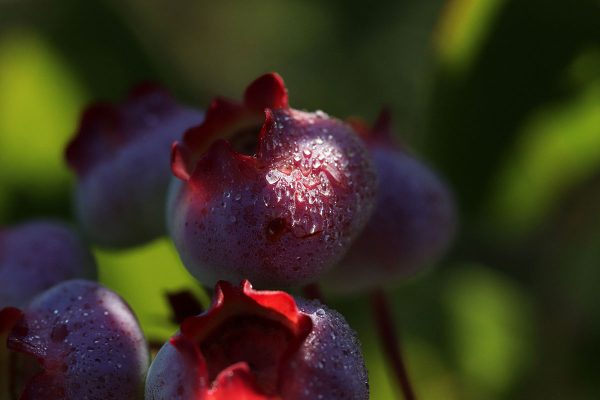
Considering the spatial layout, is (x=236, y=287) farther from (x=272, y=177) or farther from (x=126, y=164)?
(x=126, y=164)

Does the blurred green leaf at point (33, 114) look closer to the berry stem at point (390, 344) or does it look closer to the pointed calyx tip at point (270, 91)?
the berry stem at point (390, 344)

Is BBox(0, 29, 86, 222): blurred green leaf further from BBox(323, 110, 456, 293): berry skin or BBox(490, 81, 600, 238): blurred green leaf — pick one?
BBox(490, 81, 600, 238): blurred green leaf

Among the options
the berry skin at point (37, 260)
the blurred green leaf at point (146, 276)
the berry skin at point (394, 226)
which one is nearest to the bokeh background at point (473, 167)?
the blurred green leaf at point (146, 276)

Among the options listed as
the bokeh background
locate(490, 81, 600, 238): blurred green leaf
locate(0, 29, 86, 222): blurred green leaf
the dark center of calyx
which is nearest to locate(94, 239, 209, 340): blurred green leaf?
the bokeh background

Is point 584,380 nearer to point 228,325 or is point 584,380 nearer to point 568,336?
point 568,336

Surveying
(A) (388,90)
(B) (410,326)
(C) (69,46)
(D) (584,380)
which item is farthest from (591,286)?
(C) (69,46)
